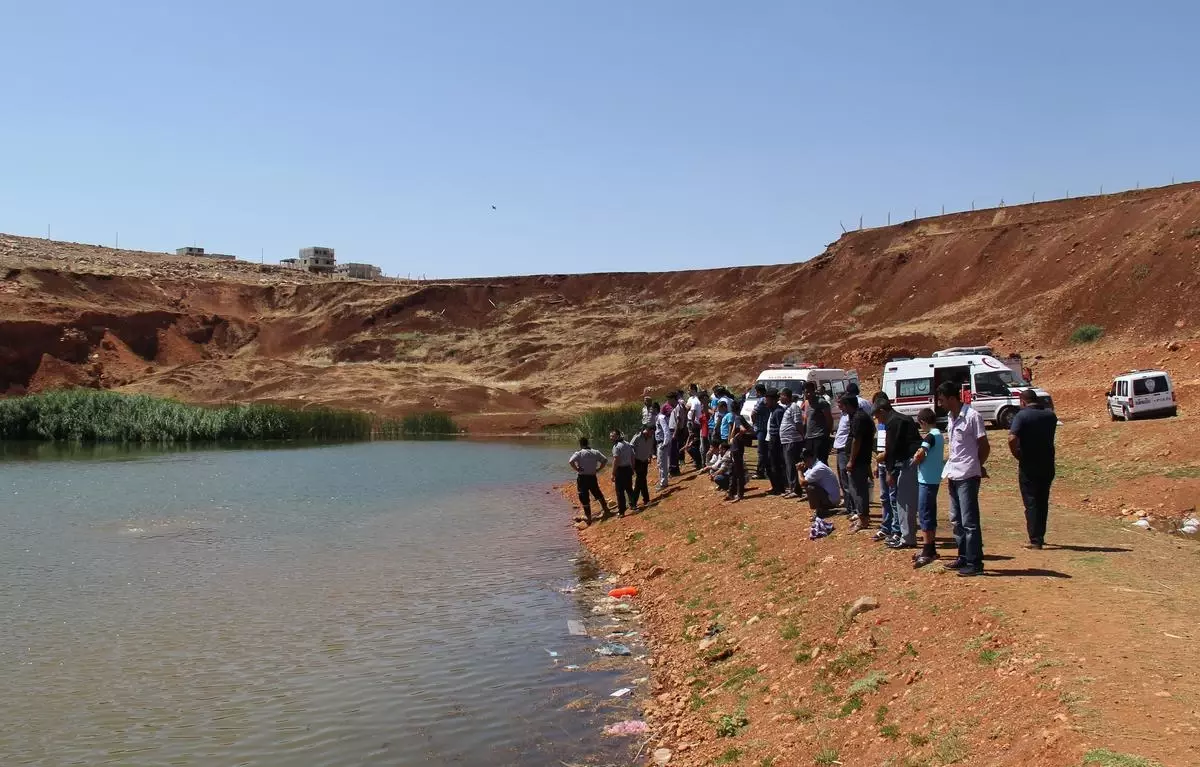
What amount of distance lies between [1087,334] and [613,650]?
42.8 m

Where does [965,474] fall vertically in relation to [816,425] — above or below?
below

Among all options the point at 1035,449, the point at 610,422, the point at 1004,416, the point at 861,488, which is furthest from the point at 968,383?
the point at 610,422

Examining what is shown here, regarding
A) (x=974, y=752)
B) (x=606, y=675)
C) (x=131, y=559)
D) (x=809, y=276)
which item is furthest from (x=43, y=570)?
(x=809, y=276)

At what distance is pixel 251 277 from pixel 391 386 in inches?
1549

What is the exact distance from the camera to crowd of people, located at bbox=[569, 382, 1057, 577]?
10.5m

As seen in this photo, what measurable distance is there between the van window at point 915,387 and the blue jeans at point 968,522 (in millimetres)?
20822

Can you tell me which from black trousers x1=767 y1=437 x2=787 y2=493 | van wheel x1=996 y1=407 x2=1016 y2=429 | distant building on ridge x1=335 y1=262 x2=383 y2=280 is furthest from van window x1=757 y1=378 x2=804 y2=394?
distant building on ridge x1=335 y1=262 x2=383 y2=280

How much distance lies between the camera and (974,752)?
6.32m

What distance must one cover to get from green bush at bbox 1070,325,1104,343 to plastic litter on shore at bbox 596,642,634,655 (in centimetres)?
4229

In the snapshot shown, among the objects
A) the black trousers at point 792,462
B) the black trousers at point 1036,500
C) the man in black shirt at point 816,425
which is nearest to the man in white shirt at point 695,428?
the black trousers at point 792,462

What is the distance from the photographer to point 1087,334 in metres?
48.1

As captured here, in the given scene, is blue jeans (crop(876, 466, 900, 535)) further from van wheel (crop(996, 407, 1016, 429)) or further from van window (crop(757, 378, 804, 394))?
van wheel (crop(996, 407, 1016, 429))

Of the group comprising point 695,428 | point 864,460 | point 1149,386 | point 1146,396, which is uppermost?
point 1149,386

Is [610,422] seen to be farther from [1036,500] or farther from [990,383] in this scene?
[1036,500]
